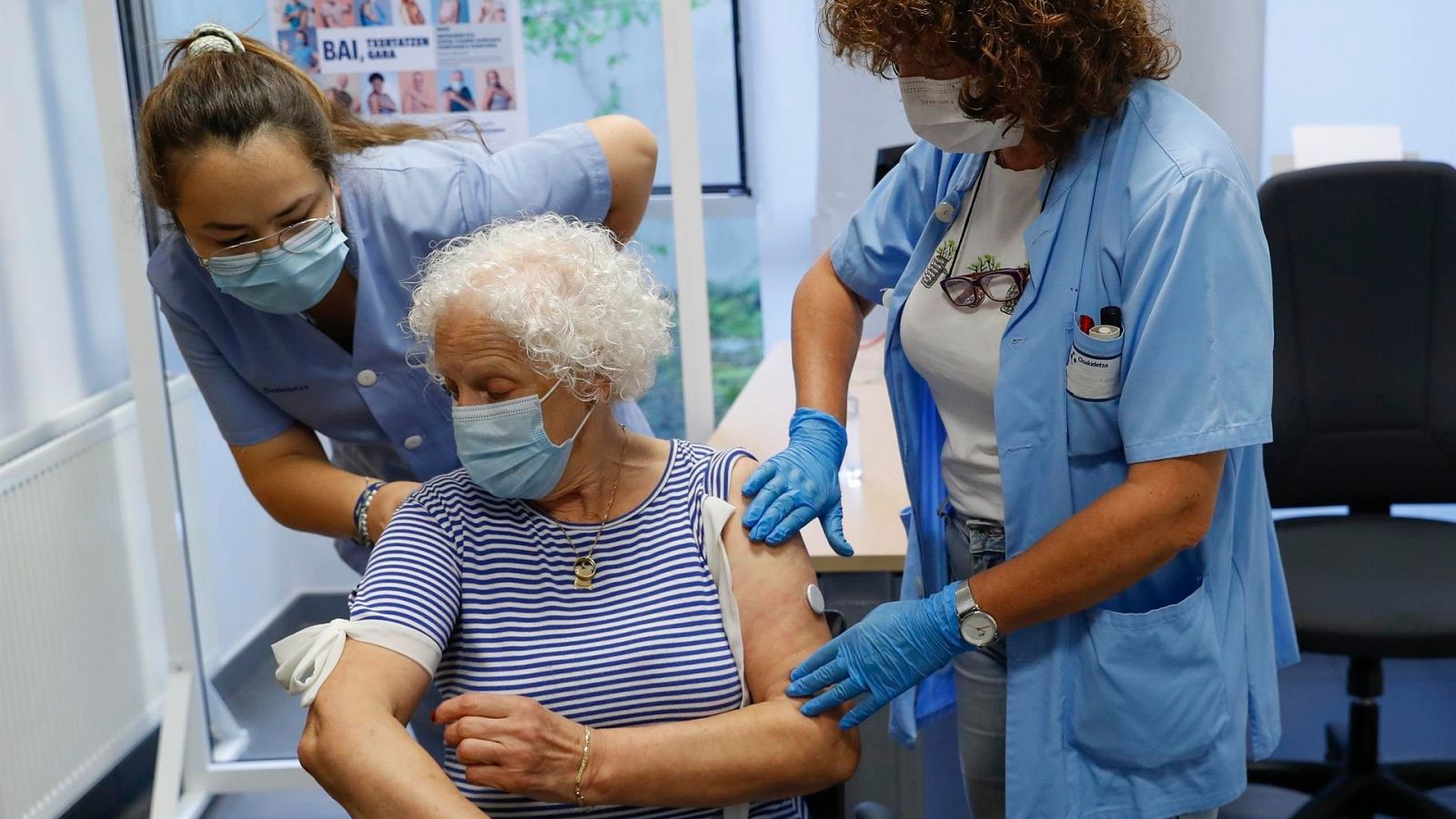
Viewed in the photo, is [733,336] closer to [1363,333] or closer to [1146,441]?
[1363,333]

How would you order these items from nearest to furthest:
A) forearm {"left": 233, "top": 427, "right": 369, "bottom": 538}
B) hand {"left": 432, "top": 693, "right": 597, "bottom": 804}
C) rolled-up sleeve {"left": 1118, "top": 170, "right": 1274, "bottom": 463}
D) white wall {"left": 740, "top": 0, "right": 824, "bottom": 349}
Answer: rolled-up sleeve {"left": 1118, "top": 170, "right": 1274, "bottom": 463} < hand {"left": 432, "top": 693, "right": 597, "bottom": 804} < forearm {"left": 233, "top": 427, "right": 369, "bottom": 538} < white wall {"left": 740, "top": 0, "right": 824, "bottom": 349}

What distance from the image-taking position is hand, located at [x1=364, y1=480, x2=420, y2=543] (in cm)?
161

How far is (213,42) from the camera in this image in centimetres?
155

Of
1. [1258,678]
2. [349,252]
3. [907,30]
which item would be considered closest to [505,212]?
[349,252]

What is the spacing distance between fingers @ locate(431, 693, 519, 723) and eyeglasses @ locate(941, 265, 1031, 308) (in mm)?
649

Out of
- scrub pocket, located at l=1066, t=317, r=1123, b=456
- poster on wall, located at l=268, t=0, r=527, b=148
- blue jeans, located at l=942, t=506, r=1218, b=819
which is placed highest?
poster on wall, located at l=268, t=0, r=527, b=148

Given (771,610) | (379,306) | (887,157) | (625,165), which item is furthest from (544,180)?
(887,157)

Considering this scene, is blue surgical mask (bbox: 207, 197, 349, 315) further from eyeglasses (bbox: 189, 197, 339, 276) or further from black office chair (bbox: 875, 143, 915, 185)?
black office chair (bbox: 875, 143, 915, 185)

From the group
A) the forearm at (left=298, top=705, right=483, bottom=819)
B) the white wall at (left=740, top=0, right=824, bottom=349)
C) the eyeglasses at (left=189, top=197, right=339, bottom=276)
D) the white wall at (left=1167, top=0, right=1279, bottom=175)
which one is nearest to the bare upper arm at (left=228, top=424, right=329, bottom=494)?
the eyeglasses at (left=189, top=197, right=339, bottom=276)

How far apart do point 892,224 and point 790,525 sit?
45cm

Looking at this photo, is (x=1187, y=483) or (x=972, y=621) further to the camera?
(x=972, y=621)

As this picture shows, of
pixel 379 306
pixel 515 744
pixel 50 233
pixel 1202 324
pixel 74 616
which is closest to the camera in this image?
pixel 1202 324

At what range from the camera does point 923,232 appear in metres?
1.49

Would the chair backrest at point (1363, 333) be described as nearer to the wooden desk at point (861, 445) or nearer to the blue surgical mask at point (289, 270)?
the wooden desk at point (861, 445)
